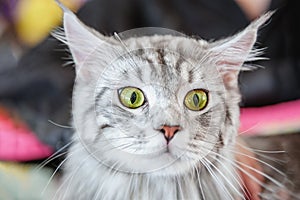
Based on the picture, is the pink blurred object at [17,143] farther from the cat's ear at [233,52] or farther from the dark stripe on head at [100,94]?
the cat's ear at [233,52]

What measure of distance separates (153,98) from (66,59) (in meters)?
0.19

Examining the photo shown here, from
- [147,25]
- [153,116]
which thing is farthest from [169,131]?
→ [147,25]

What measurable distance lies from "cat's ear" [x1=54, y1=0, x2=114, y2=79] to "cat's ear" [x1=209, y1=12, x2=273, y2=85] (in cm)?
17

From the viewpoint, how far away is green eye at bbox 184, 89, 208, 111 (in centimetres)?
73

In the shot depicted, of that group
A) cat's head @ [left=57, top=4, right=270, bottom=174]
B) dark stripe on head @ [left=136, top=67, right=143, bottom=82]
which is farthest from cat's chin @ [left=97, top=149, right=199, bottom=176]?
dark stripe on head @ [left=136, top=67, right=143, bottom=82]

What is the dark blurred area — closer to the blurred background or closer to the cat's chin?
the blurred background

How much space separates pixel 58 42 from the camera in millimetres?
825

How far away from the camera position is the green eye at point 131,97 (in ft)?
2.35

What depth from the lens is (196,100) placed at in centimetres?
74

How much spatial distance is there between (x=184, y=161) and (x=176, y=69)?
0.14 metres

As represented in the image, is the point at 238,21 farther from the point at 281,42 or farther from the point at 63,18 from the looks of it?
the point at 63,18

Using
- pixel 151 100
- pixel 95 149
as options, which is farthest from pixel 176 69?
pixel 95 149

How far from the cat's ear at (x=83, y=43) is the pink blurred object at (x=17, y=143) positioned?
0.14 metres

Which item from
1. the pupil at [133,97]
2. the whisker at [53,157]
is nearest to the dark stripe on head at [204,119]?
the pupil at [133,97]
